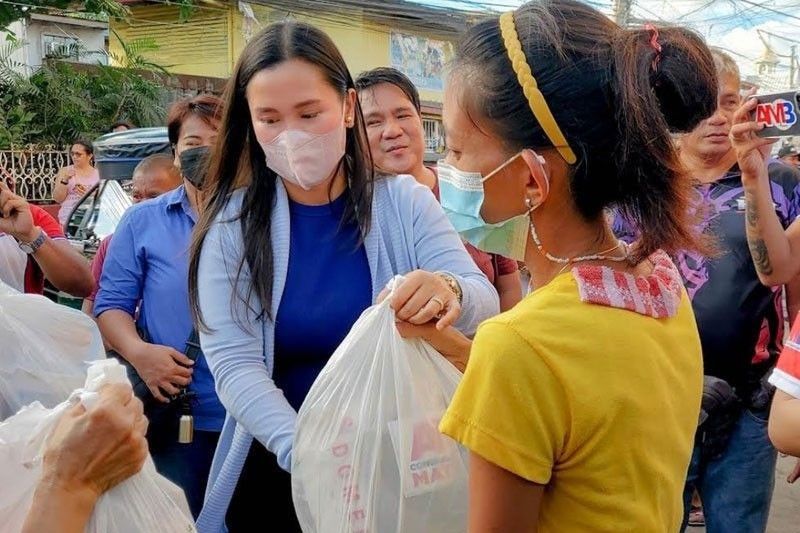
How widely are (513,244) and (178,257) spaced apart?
4.81ft

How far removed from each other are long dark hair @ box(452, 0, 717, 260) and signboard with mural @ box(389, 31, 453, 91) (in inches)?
644

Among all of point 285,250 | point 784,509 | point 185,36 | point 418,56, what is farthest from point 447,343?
point 418,56

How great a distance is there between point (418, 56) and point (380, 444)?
17.3 metres

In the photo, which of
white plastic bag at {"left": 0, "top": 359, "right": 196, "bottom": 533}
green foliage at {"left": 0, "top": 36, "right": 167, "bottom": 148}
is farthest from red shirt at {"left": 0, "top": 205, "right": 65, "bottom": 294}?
green foliage at {"left": 0, "top": 36, "right": 167, "bottom": 148}

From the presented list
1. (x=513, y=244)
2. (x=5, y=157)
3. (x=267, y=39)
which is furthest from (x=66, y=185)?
(x=513, y=244)

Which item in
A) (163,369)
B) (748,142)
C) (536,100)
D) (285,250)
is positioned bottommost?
(163,369)

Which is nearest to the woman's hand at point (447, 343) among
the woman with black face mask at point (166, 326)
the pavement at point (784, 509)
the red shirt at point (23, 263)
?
the woman with black face mask at point (166, 326)

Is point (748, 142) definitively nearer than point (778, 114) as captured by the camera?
No

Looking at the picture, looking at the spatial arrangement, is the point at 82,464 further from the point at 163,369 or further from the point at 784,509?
the point at 784,509

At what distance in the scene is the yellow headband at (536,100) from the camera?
1.12m

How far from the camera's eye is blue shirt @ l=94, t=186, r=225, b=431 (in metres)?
2.42

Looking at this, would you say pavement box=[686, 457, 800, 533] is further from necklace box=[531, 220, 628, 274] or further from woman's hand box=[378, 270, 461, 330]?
necklace box=[531, 220, 628, 274]

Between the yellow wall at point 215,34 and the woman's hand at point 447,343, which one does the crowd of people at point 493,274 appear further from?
the yellow wall at point 215,34

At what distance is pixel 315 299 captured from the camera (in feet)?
5.80
